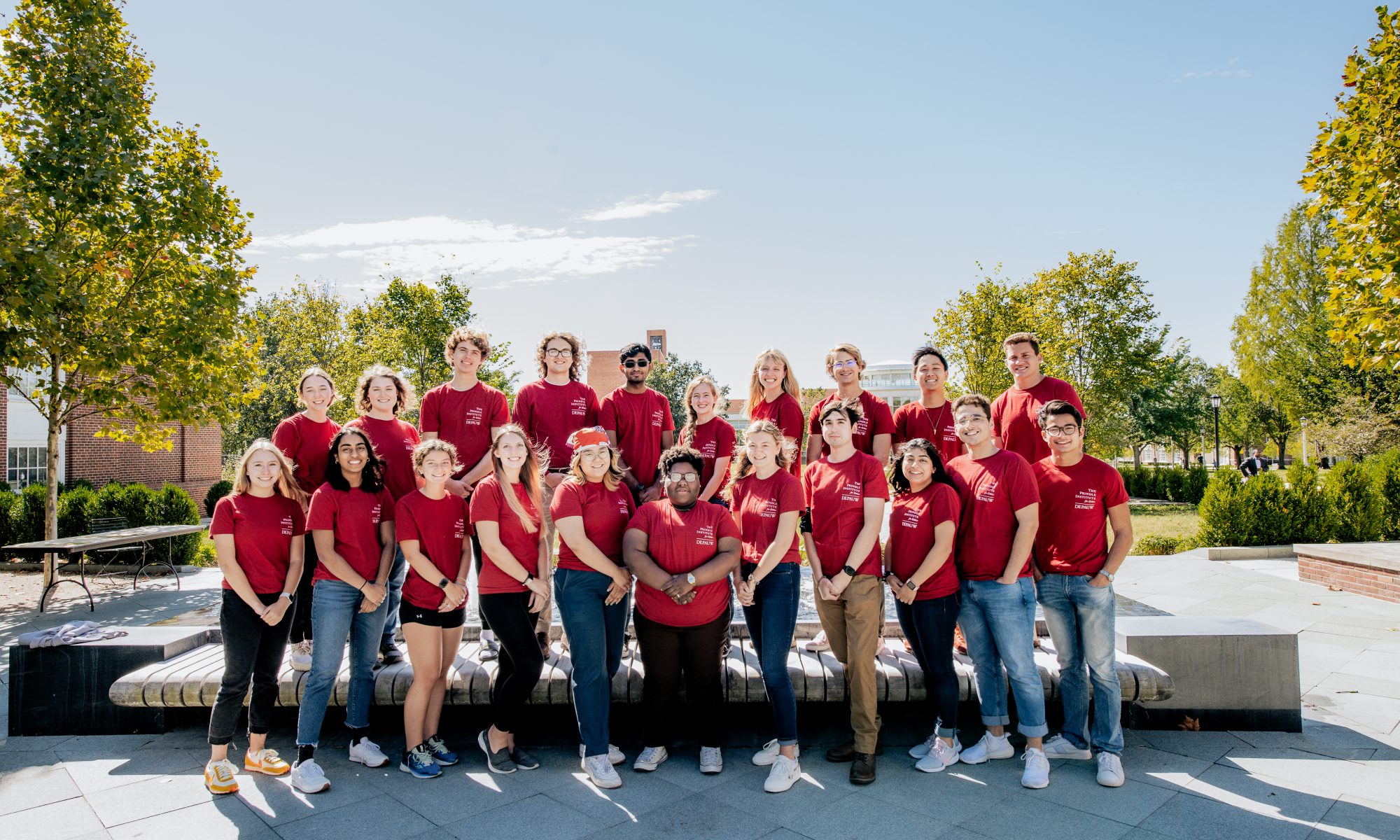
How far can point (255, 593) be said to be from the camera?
13.7 ft

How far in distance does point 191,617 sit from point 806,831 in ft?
23.3

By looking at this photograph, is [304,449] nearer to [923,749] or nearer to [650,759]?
[650,759]

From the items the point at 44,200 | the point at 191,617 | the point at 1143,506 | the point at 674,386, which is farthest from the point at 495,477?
the point at 674,386

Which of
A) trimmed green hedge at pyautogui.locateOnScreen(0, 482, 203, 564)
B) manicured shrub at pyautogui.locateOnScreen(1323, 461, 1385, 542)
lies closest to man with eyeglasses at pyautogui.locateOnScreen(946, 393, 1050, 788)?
manicured shrub at pyautogui.locateOnScreen(1323, 461, 1385, 542)

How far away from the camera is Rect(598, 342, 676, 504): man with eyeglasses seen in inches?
203

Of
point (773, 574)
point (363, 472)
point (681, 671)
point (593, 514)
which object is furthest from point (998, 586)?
point (363, 472)

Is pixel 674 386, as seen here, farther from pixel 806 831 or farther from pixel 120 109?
pixel 806 831

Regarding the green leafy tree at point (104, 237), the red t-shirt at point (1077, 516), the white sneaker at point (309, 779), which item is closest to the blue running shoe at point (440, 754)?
the white sneaker at point (309, 779)

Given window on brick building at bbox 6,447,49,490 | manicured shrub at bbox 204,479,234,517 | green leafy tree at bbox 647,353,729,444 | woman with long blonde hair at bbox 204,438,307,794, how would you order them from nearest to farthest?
woman with long blonde hair at bbox 204,438,307,794 < manicured shrub at bbox 204,479,234,517 < window on brick building at bbox 6,447,49,490 < green leafy tree at bbox 647,353,729,444

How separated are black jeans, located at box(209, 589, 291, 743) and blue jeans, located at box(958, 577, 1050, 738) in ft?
12.5

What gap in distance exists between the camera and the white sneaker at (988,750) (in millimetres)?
4332

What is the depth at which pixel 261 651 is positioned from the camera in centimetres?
426

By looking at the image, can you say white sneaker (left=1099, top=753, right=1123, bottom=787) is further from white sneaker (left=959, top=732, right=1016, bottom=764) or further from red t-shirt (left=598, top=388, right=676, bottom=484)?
red t-shirt (left=598, top=388, right=676, bottom=484)

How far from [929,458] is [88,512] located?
13.8 meters
